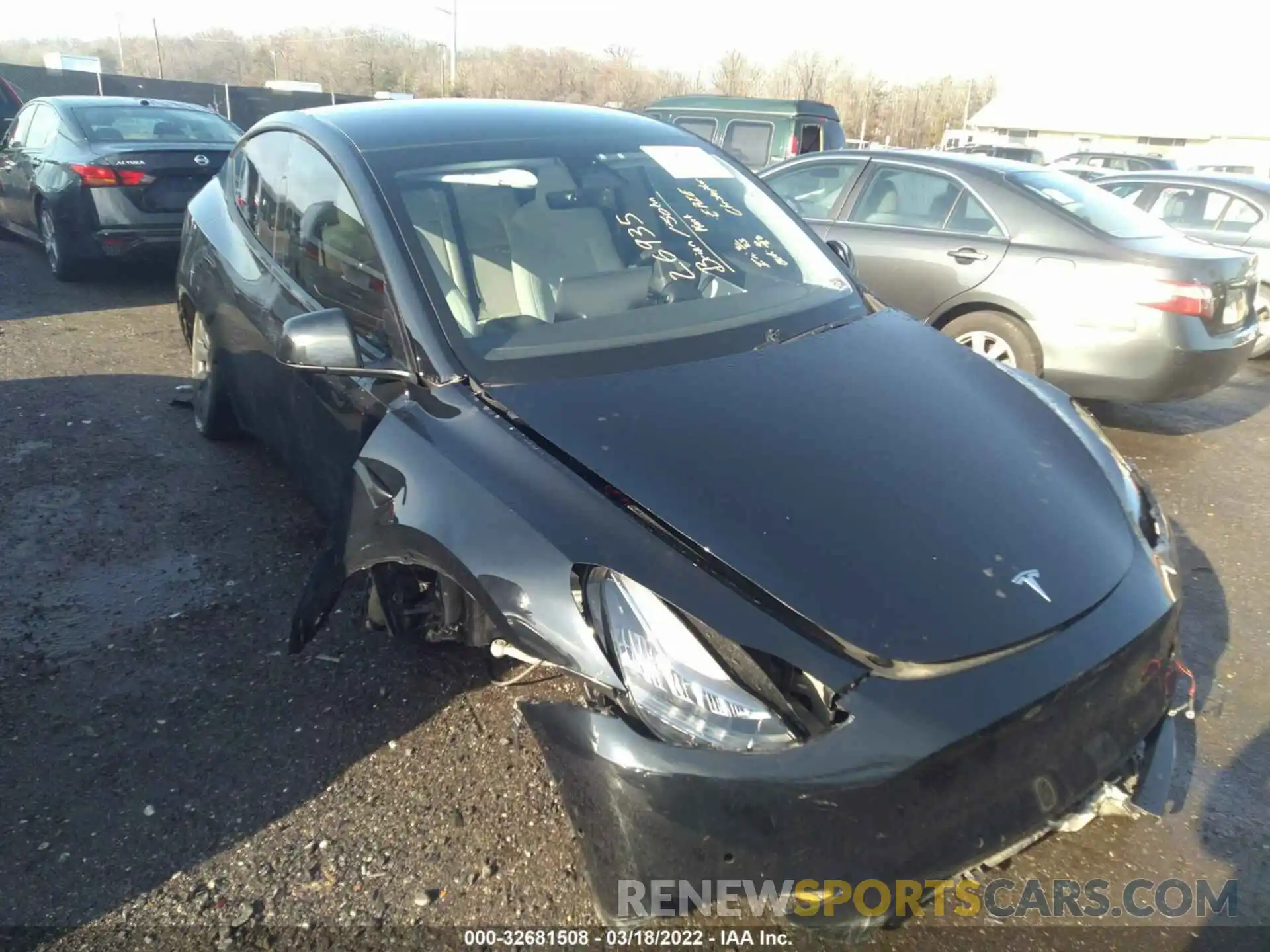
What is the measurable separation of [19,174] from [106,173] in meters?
1.92

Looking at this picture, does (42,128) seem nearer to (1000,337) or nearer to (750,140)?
(750,140)

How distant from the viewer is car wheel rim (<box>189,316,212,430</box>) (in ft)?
14.1

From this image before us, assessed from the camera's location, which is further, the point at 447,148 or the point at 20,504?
the point at 20,504

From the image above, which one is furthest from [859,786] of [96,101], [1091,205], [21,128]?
[21,128]

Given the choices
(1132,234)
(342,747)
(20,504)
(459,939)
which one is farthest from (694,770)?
(1132,234)

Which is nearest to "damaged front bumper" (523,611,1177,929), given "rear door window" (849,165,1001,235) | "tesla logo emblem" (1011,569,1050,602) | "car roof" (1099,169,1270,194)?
"tesla logo emblem" (1011,569,1050,602)

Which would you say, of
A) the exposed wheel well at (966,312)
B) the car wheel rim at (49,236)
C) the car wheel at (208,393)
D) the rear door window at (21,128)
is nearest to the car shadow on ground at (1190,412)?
the exposed wheel well at (966,312)

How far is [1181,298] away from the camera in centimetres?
Answer: 474

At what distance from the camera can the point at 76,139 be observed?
24.1 feet

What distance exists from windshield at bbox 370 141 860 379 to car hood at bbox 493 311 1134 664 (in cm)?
21

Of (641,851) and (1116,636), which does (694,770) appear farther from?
(1116,636)

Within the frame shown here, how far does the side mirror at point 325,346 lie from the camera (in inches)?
96.7

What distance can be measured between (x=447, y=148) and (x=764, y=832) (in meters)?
2.31

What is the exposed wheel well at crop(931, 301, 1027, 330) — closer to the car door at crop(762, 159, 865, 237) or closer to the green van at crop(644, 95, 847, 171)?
the car door at crop(762, 159, 865, 237)
